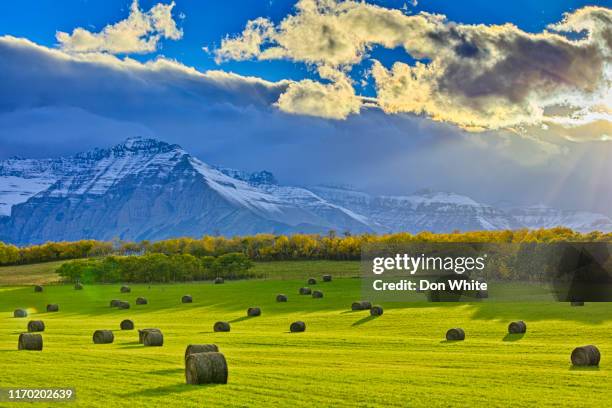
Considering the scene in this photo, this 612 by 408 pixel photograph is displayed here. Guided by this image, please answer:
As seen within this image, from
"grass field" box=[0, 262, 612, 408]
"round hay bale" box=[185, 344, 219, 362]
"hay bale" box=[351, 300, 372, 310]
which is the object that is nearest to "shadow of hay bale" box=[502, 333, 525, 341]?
"grass field" box=[0, 262, 612, 408]

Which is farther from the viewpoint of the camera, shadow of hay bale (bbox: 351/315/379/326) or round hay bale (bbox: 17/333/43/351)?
shadow of hay bale (bbox: 351/315/379/326)

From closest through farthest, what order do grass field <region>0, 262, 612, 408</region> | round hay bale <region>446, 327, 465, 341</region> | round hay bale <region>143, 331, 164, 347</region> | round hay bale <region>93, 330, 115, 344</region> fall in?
1. grass field <region>0, 262, 612, 408</region>
2. round hay bale <region>143, 331, 164, 347</region>
3. round hay bale <region>93, 330, 115, 344</region>
4. round hay bale <region>446, 327, 465, 341</region>

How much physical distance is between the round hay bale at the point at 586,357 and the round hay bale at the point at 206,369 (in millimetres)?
15989

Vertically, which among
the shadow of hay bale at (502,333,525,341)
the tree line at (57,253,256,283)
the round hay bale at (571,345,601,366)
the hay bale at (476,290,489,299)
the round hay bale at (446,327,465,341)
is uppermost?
the tree line at (57,253,256,283)

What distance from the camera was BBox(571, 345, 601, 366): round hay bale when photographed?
105ft

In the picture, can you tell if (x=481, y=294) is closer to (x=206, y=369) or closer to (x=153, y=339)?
(x=153, y=339)

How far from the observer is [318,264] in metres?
170

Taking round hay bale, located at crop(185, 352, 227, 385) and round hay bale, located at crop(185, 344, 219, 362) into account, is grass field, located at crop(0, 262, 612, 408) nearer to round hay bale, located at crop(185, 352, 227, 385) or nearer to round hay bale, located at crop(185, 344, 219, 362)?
round hay bale, located at crop(185, 352, 227, 385)

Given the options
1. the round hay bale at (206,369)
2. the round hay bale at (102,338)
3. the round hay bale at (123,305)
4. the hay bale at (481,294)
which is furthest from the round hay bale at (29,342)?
the hay bale at (481,294)

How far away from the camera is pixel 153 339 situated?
41.4m

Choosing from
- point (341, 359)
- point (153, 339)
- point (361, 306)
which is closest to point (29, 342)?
point (153, 339)

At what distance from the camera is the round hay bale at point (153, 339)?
41.3 meters

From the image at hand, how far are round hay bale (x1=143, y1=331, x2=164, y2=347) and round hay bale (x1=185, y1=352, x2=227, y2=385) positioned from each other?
51.5 feet

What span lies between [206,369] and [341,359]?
35.4 feet
